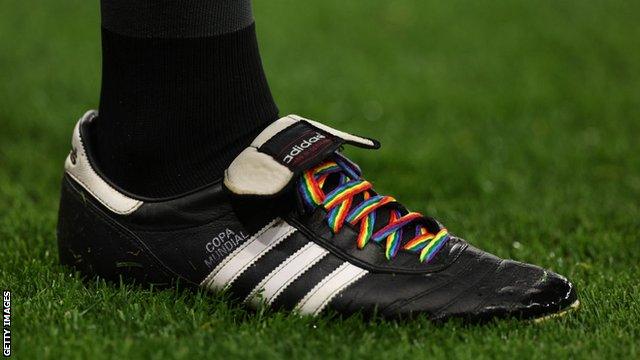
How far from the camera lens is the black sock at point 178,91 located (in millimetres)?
2152

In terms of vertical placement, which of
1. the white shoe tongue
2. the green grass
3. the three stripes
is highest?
the white shoe tongue

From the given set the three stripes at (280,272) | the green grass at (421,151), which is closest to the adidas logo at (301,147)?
the three stripes at (280,272)

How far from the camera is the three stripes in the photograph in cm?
208

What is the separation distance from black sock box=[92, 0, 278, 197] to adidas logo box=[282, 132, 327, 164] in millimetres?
165

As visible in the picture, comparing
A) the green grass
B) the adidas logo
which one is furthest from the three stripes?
the adidas logo

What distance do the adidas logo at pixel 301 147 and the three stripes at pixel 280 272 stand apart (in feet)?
0.51

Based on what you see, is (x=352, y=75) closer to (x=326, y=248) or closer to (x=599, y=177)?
(x=599, y=177)

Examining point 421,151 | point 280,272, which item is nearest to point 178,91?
point 280,272

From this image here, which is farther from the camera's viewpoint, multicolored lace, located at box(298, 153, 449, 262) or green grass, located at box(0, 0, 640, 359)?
multicolored lace, located at box(298, 153, 449, 262)

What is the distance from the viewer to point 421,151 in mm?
4574

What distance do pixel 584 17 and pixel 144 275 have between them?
6760 millimetres

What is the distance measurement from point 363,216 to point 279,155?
0.78ft

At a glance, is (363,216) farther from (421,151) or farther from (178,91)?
(421,151)

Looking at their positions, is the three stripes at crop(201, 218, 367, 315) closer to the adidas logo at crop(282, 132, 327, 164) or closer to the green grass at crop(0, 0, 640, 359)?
the green grass at crop(0, 0, 640, 359)
